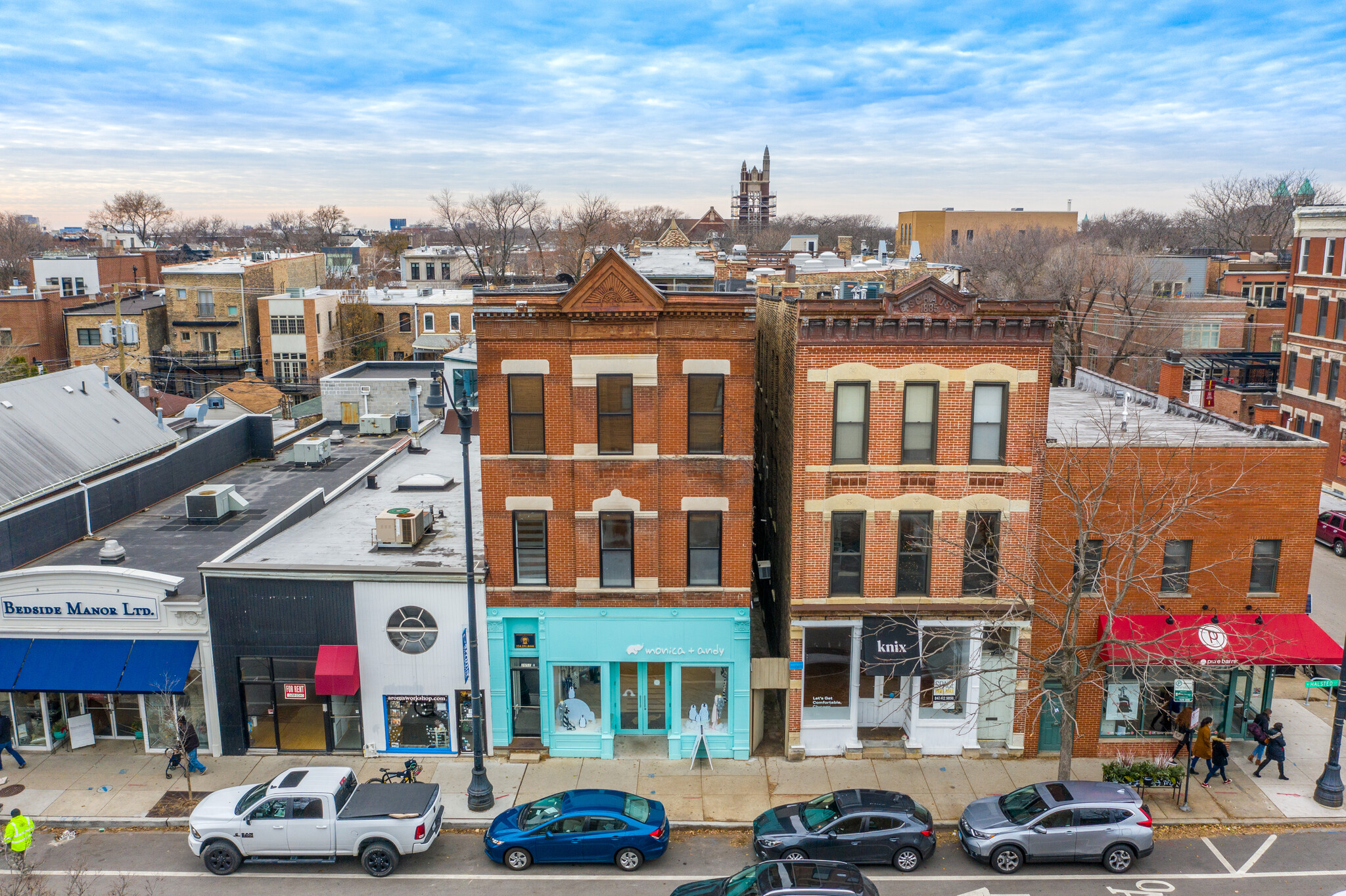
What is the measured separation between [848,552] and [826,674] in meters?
3.12

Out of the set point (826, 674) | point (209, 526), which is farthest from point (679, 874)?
point (209, 526)

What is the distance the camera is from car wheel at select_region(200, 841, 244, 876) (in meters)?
18.1

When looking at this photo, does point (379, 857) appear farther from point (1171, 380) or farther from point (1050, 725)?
point (1171, 380)

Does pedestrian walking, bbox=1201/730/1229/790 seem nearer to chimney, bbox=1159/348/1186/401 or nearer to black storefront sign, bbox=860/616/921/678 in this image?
black storefront sign, bbox=860/616/921/678

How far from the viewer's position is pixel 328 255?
12719 cm

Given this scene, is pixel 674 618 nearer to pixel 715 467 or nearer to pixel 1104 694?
pixel 715 467

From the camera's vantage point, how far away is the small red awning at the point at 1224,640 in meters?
21.0

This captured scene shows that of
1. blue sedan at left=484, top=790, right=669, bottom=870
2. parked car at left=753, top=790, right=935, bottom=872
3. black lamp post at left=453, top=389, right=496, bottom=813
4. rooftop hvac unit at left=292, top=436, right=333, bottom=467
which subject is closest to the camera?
parked car at left=753, top=790, right=935, bottom=872

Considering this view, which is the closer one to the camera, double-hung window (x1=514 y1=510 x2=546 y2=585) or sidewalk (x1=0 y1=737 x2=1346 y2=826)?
sidewalk (x1=0 y1=737 x2=1346 y2=826)

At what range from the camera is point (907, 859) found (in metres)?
18.2

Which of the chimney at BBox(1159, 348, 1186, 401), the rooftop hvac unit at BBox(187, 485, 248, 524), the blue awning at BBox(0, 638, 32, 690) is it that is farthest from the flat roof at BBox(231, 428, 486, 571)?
the chimney at BBox(1159, 348, 1186, 401)

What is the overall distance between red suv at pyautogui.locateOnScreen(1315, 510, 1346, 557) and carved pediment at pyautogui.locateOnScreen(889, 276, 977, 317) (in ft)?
85.7

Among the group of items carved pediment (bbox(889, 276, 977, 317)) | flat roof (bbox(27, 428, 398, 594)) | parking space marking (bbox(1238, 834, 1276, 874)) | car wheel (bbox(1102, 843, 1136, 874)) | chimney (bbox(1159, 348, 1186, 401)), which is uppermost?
carved pediment (bbox(889, 276, 977, 317))

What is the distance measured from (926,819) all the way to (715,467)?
8769 millimetres
